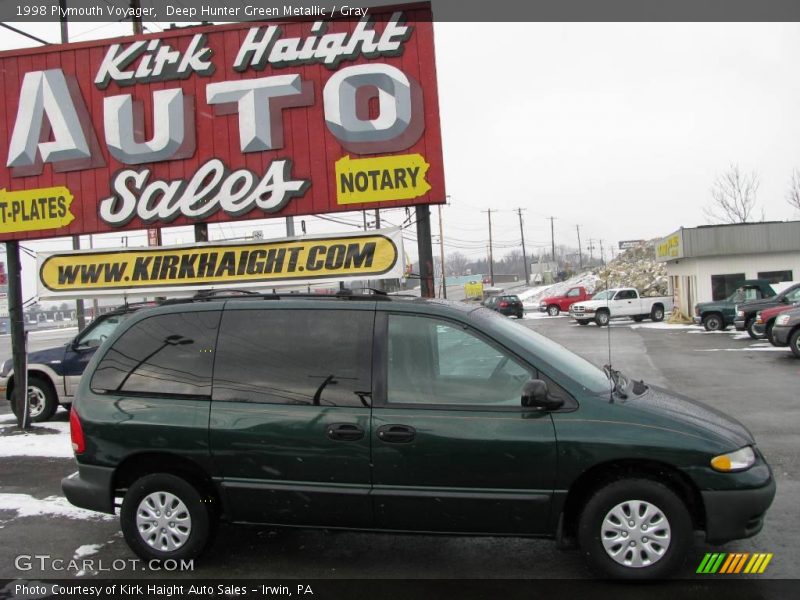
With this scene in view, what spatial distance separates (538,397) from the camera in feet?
12.4

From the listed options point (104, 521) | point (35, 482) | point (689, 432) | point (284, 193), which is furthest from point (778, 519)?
point (35, 482)

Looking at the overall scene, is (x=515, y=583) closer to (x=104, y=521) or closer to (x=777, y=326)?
(x=104, y=521)

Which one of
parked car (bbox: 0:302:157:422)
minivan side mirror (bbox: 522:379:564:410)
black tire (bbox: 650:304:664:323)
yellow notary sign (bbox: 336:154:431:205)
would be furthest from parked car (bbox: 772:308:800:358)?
black tire (bbox: 650:304:664:323)

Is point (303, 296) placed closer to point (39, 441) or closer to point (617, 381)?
point (617, 381)

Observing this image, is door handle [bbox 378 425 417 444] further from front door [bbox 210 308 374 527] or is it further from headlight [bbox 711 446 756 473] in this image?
headlight [bbox 711 446 756 473]

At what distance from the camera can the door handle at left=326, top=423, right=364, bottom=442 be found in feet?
13.1

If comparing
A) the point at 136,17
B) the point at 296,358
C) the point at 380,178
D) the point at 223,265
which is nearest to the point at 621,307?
the point at 136,17

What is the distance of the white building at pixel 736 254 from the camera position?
2852cm

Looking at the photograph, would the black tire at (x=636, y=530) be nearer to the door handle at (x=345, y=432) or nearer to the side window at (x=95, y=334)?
the door handle at (x=345, y=432)

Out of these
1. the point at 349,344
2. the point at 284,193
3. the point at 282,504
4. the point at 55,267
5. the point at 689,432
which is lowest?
the point at 282,504

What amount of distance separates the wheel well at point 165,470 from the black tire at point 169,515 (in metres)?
0.05

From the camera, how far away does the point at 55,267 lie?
27.2 feet

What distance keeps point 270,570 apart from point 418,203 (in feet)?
15.0

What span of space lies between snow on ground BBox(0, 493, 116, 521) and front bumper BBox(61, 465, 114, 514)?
979 mm
